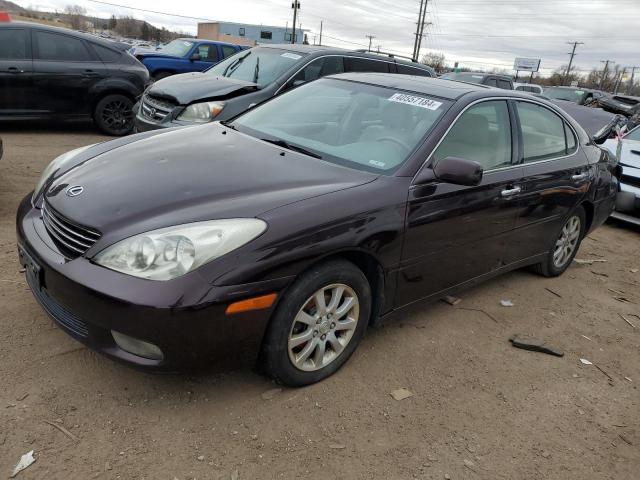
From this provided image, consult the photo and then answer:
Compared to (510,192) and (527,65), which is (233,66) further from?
(527,65)

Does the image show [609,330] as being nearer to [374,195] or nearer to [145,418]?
[374,195]

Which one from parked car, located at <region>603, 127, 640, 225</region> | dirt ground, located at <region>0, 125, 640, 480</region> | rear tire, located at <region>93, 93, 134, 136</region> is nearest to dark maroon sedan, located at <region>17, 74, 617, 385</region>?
dirt ground, located at <region>0, 125, 640, 480</region>

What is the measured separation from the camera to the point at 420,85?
383cm

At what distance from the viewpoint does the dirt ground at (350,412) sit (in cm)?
236

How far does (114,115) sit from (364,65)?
167 inches

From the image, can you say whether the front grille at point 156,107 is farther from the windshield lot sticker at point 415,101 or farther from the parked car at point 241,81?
the windshield lot sticker at point 415,101

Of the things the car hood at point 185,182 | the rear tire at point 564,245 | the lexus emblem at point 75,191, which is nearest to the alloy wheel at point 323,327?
the car hood at point 185,182

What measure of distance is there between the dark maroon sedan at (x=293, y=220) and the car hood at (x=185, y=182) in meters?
0.01

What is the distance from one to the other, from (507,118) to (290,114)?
161 cm

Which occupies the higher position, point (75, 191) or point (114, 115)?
point (75, 191)

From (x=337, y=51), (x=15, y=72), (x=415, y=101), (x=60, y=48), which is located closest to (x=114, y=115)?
(x=60, y=48)

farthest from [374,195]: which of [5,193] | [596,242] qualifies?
[596,242]

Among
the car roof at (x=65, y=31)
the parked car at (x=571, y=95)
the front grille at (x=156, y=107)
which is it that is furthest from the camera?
the parked car at (x=571, y=95)

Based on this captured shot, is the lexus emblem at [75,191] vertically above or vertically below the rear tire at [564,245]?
above
